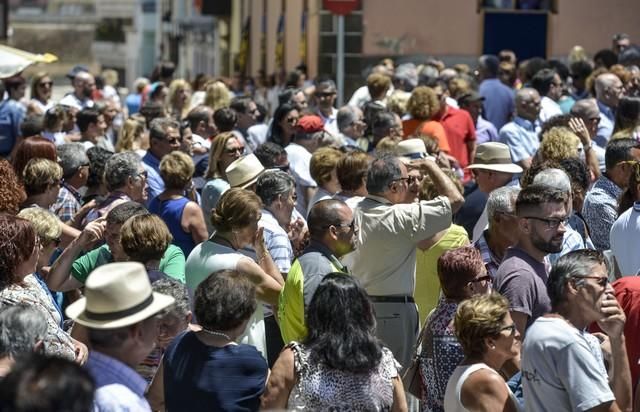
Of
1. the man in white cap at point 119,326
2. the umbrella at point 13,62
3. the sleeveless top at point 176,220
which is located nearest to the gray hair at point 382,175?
the sleeveless top at point 176,220

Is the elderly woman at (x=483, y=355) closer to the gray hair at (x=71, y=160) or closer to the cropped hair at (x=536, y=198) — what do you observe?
the cropped hair at (x=536, y=198)

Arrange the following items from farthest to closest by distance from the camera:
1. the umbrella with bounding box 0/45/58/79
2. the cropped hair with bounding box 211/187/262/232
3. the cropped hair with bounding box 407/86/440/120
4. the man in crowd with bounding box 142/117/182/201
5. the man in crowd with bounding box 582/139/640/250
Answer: the cropped hair with bounding box 407/86/440/120 < the umbrella with bounding box 0/45/58/79 < the man in crowd with bounding box 142/117/182/201 < the man in crowd with bounding box 582/139/640/250 < the cropped hair with bounding box 211/187/262/232

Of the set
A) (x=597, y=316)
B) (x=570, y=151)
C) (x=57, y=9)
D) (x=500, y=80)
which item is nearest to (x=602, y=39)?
(x=500, y=80)

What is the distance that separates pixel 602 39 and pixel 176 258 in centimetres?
1683

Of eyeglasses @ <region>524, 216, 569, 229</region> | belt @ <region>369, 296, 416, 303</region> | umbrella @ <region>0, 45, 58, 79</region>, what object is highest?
umbrella @ <region>0, 45, 58, 79</region>

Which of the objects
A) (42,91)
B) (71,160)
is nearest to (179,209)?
(71,160)

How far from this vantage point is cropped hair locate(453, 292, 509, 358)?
5.44 meters

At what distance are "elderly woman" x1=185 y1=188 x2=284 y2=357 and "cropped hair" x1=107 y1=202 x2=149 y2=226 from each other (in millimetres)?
388

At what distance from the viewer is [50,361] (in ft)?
11.8

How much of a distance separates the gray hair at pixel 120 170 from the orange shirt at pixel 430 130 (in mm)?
3458

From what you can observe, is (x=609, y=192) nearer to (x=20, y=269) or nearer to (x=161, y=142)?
(x=161, y=142)

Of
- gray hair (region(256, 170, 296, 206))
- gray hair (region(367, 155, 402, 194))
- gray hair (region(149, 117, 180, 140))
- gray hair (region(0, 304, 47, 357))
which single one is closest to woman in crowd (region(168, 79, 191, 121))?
gray hair (region(149, 117, 180, 140))

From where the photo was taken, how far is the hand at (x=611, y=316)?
17.8 ft

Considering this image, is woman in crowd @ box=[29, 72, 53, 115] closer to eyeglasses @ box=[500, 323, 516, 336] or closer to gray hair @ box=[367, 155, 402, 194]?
gray hair @ box=[367, 155, 402, 194]
